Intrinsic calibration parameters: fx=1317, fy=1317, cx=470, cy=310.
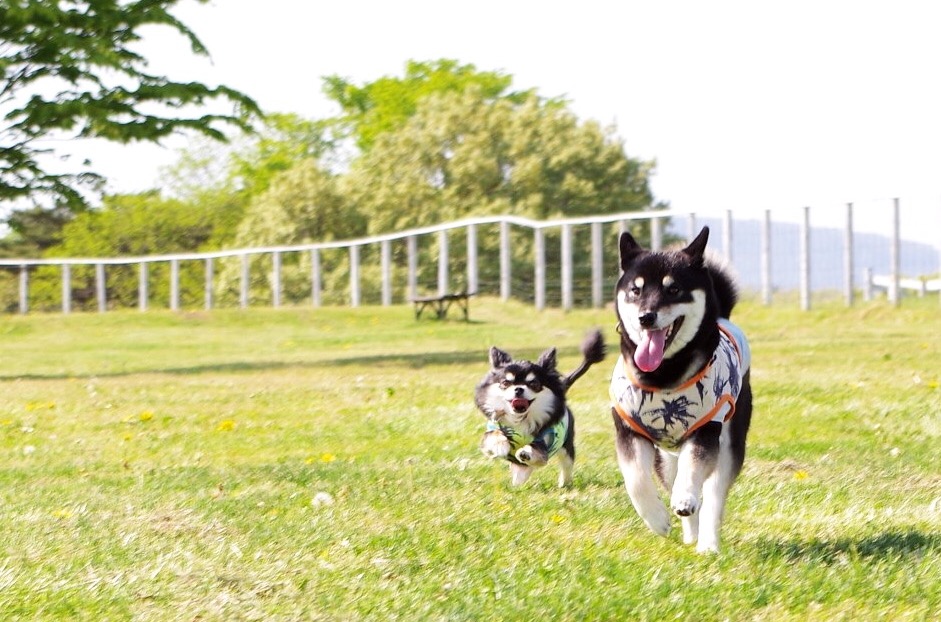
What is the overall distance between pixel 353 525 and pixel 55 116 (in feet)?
48.8

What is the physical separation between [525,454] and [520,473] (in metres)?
0.17

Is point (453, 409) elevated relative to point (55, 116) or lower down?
lower down

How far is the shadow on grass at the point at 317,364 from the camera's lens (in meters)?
18.8

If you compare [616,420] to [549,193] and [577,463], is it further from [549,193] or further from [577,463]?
[549,193]

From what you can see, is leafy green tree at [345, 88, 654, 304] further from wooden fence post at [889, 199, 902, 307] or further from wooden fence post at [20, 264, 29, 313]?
wooden fence post at [889, 199, 902, 307]

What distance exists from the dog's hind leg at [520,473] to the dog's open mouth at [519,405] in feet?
1.04

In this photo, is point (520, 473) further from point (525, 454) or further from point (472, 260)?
point (472, 260)

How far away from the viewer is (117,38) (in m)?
20.1

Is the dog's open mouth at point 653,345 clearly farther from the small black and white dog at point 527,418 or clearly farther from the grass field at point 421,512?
the small black and white dog at point 527,418

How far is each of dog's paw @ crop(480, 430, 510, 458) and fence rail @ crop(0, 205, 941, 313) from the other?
11.3 meters

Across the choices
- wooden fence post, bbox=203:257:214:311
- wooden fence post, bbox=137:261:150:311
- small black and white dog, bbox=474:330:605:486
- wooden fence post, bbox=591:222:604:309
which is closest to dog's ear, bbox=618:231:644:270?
small black and white dog, bbox=474:330:605:486

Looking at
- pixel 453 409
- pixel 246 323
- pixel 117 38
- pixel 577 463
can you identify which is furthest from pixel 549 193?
pixel 577 463

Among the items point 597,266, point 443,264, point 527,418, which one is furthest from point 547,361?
point 443,264

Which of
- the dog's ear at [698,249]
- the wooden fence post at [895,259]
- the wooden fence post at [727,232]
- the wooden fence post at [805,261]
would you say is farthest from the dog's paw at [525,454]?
the wooden fence post at [727,232]
